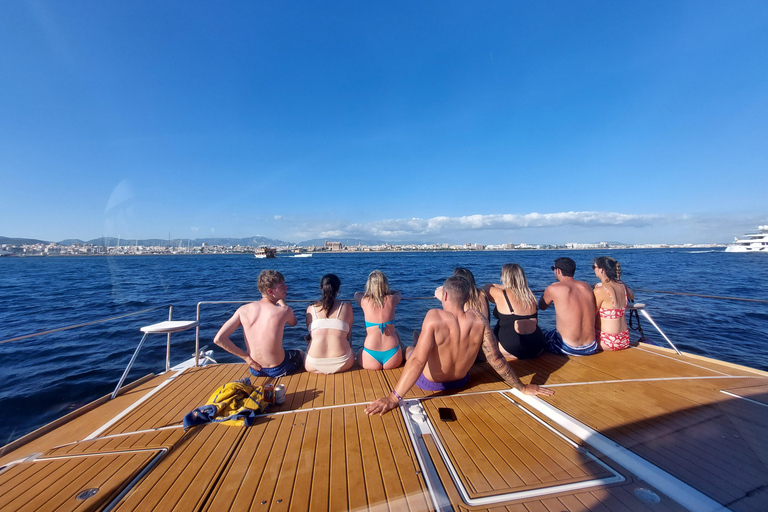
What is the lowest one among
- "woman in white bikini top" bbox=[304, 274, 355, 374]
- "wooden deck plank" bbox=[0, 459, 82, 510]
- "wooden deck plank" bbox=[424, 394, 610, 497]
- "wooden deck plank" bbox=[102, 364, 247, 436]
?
"wooden deck plank" bbox=[102, 364, 247, 436]

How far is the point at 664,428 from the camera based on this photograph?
221cm

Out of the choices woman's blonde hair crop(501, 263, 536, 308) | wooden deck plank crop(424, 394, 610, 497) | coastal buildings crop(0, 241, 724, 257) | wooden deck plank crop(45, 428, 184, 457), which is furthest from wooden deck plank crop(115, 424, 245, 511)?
coastal buildings crop(0, 241, 724, 257)

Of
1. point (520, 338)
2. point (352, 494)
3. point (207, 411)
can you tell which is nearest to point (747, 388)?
point (520, 338)

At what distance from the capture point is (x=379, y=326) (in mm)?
3465

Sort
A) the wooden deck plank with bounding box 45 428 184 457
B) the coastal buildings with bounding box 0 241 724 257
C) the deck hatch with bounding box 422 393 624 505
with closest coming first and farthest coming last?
the deck hatch with bounding box 422 393 624 505
the wooden deck plank with bounding box 45 428 184 457
the coastal buildings with bounding box 0 241 724 257

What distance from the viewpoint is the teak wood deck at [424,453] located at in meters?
1.60

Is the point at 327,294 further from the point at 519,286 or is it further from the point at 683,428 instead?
the point at 683,428

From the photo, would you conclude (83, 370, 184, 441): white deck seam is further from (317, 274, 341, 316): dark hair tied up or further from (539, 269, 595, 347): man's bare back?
(539, 269, 595, 347): man's bare back

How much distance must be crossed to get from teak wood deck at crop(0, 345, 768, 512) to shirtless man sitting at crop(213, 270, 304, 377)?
1.54ft

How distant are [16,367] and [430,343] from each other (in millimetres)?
9495

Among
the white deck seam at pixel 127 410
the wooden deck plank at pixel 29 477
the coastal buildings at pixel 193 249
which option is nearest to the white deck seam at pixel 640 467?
the wooden deck plank at pixel 29 477

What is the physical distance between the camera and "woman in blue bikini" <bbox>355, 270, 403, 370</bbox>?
11.2 feet

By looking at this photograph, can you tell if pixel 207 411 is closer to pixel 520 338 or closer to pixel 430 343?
pixel 430 343

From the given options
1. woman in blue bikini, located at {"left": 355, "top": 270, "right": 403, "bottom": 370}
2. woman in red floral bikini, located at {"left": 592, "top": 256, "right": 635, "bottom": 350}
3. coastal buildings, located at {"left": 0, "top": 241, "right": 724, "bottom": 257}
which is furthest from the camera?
coastal buildings, located at {"left": 0, "top": 241, "right": 724, "bottom": 257}
